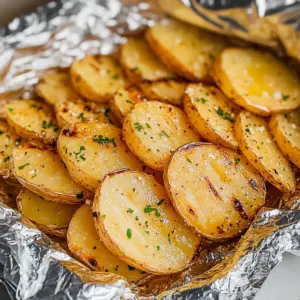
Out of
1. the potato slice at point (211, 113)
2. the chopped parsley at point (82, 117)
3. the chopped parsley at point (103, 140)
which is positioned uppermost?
the chopped parsley at point (82, 117)

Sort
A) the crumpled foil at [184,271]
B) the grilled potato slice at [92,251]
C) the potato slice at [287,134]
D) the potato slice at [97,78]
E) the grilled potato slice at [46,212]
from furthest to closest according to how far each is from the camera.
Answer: the potato slice at [97,78] → the potato slice at [287,134] → the grilled potato slice at [46,212] → the grilled potato slice at [92,251] → the crumpled foil at [184,271]

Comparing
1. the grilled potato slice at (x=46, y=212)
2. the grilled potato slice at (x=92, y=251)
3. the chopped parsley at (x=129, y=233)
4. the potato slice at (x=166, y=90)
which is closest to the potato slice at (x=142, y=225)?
the chopped parsley at (x=129, y=233)

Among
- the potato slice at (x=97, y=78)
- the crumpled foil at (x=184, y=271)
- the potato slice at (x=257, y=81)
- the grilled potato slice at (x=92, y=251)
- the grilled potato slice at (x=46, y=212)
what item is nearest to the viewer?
the crumpled foil at (x=184, y=271)

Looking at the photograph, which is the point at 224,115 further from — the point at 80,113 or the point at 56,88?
the point at 56,88

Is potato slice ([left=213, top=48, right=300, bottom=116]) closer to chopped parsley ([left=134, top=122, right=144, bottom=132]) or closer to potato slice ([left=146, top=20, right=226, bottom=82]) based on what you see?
potato slice ([left=146, top=20, right=226, bottom=82])

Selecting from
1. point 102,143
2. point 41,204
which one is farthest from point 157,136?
point 41,204

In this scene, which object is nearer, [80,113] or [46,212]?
[46,212]

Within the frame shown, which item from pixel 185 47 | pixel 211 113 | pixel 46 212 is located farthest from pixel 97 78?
pixel 46 212

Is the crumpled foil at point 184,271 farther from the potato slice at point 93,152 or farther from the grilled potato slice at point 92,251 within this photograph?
the potato slice at point 93,152
